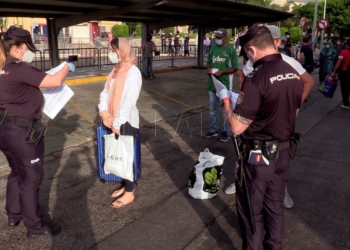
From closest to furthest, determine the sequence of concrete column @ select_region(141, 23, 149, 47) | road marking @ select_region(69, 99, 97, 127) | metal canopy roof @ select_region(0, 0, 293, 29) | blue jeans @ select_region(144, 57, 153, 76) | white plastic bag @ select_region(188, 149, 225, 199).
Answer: white plastic bag @ select_region(188, 149, 225, 199) → road marking @ select_region(69, 99, 97, 127) → metal canopy roof @ select_region(0, 0, 293, 29) → blue jeans @ select_region(144, 57, 153, 76) → concrete column @ select_region(141, 23, 149, 47)

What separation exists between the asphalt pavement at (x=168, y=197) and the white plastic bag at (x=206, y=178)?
105mm

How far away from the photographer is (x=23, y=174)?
350 centimetres

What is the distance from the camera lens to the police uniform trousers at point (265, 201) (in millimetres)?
2881

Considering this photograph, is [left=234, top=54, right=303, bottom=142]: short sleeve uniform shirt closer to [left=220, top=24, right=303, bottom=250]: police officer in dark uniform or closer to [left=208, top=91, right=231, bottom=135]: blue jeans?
[left=220, top=24, right=303, bottom=250]: police officer in dark uniform

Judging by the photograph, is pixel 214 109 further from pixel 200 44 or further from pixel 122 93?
A: pixel 200 44

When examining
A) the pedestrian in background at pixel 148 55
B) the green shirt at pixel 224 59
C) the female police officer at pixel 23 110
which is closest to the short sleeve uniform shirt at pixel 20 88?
the female police officer at pixel 23 110

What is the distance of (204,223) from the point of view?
158 inches

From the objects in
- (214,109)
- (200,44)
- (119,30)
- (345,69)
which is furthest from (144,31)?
(119,30)

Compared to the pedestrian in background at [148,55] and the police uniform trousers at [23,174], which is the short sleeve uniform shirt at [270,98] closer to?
the police uniform trousers at [23,174]

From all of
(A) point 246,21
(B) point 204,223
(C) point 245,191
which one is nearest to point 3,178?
(B) point 204,223

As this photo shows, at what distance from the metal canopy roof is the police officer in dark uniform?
8.87 m

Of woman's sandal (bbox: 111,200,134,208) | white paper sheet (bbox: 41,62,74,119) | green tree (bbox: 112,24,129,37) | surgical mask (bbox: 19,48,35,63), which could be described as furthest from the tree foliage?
surgical mask (bbox: 19,48,35,63)

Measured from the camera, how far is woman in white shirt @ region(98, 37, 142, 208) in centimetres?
400

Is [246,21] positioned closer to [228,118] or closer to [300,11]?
[228,118]
